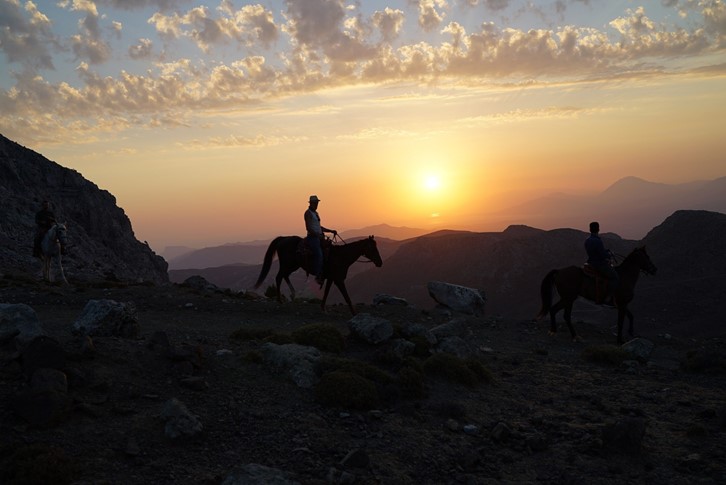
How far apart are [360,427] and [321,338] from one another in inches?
157

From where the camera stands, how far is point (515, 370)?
522 inches

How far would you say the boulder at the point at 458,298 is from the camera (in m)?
23.5

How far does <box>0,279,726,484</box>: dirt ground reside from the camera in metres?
6.61

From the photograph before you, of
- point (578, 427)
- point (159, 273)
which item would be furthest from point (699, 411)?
point (159, 273)

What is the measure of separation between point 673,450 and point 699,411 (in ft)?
8.62

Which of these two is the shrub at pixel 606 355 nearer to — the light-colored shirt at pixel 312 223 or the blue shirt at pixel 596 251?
the blue shirt at pixel 596 251

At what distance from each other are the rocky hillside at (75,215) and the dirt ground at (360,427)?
29.1 meters

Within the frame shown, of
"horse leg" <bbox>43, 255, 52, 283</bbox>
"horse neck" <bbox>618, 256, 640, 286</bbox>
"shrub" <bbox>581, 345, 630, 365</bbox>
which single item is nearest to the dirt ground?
"shrub" <bbox>581, 345, 630, 365</bbox>

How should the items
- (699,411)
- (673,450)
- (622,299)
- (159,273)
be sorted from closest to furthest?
(673,450) < (699,411) < (622,299) < (159,273)

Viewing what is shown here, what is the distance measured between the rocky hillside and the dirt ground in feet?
95.5

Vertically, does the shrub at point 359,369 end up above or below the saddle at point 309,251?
below

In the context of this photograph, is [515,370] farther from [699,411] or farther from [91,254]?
[91,254]

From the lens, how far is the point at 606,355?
47.5 feet

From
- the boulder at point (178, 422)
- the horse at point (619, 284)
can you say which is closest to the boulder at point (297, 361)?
the boulder at point (178, 422)
